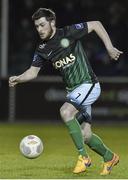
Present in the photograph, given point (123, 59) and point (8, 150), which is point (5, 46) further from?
point (8, 150)

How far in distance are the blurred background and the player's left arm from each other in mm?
10018

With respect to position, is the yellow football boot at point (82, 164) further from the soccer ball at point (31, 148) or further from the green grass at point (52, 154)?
the soccer ball at point (31, 148)

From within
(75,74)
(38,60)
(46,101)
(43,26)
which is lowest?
(46,101)

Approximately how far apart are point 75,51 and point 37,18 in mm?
667

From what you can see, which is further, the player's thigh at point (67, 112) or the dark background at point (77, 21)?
the dark background at point (77, 21)

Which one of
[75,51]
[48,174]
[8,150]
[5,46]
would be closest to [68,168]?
[48,174]

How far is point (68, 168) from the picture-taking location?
10406 mm

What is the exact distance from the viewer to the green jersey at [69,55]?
9.66 m

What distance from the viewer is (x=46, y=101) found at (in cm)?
1980

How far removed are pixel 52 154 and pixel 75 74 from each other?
323cm

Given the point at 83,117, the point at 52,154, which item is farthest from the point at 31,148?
the point at 52,154

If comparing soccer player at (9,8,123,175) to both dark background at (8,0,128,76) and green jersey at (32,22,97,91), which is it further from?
dark background at (8,0,128,76)

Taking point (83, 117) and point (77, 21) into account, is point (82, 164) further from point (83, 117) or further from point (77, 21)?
point (77, 21)

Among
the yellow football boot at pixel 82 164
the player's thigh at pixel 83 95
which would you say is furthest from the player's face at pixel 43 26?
the yellow football boot at pixel 82 164
